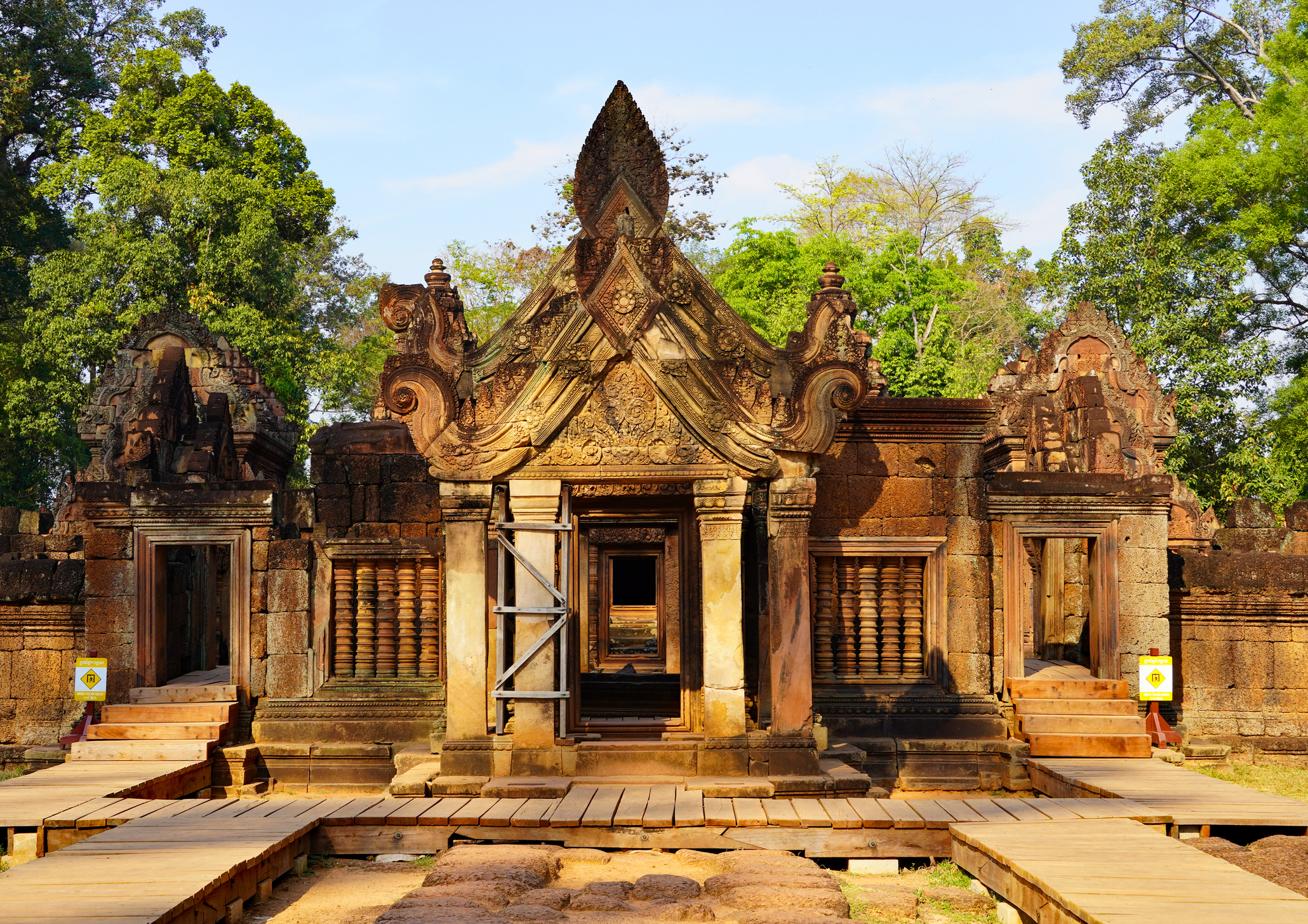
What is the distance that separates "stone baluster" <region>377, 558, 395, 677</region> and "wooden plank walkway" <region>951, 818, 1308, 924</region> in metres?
5.78

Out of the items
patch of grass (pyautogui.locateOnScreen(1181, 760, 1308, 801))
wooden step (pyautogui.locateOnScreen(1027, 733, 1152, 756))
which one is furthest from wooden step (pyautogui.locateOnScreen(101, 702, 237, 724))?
patch of grass (pyautogui.locateOnScreen(1181, 760, 1308, 801))

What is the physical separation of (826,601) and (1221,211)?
17.6m

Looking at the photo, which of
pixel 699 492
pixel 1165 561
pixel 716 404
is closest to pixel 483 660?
pixel 699 492

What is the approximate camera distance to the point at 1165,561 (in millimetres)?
10914

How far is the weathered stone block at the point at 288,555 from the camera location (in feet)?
36.4

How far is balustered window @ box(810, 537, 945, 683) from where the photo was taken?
10.6 m

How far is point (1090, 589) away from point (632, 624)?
12.2 m

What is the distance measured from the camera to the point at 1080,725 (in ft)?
34.1

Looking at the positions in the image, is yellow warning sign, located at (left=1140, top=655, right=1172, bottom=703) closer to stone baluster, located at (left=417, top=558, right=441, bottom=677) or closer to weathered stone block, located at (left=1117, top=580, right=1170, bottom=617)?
weathered stone block, located at (left=1117, top=580, right=1170, bottom=617)

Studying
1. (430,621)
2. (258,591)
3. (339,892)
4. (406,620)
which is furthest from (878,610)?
(258,591)

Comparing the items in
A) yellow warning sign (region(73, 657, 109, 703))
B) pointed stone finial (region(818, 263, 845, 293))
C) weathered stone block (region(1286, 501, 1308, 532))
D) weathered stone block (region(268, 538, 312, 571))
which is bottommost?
yellow warning sign (region(73, 657, 109, 703))

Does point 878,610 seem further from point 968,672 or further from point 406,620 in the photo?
point 406,620

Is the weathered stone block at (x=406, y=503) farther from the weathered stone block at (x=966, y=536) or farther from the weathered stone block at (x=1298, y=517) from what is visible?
the weathered stone block at (x=1298, y=517)

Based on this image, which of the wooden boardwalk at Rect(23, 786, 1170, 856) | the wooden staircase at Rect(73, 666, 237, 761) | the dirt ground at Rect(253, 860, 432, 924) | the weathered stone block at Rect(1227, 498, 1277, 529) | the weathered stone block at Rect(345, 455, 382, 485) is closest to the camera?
the dirt ground at Rect(253, 860, 432, 924)
